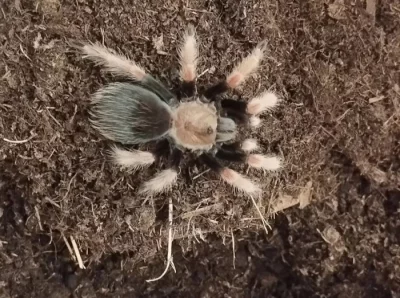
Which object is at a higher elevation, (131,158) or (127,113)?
(127,113)

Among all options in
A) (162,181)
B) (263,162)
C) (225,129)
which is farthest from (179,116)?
(263,162)

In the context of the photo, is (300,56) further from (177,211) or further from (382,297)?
(382,297)

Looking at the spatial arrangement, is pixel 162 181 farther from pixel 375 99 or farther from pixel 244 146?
pixel 375 99

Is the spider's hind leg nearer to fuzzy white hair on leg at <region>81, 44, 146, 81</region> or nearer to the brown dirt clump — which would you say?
the brown dirt clump

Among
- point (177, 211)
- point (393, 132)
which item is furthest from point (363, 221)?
point (177, 211)

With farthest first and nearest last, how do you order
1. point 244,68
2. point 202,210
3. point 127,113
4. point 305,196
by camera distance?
1. point 305,196
2. point 202,210
3. point 244,68
4. point 127,113

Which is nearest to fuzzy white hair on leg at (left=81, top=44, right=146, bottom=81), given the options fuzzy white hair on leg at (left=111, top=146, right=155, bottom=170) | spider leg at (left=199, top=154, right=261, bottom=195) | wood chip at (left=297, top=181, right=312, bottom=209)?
fuzzy white hair on leg at (left=111, top=146, right=155, bottom=170)

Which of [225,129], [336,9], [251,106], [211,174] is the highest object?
[336,9]

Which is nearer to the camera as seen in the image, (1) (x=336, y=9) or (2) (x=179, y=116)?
(2) (x=179, y=116)
